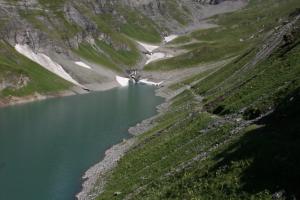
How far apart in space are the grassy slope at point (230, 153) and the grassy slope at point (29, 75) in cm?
10341

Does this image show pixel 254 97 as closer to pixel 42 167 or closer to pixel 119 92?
pixel 42 167

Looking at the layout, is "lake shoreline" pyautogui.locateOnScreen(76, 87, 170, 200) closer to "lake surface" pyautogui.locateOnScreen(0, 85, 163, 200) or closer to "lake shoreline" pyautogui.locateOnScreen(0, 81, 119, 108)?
"lake surface" pyautogui.locateOnScreen(0, 85, 163, 200)

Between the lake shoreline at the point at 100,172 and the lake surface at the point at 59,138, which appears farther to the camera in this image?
the lake surface at the point at 59,138

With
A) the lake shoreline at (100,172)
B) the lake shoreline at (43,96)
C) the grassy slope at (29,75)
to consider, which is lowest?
the lake shoreline at (100,172)

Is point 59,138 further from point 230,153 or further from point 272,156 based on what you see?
point 272,156

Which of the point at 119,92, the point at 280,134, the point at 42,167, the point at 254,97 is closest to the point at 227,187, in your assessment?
the point at 280,134

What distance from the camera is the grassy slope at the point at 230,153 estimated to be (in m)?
34.4

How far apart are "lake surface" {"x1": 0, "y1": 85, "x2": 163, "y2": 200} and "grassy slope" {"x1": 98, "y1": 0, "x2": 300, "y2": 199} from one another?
1154 cm

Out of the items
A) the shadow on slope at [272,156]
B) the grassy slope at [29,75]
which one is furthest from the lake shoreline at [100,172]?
the grassy slope at [29,75]

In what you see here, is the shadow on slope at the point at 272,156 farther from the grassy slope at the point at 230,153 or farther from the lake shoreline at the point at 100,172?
the lake shoreline at the point at 100,172

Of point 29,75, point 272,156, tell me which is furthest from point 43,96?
point 272,156

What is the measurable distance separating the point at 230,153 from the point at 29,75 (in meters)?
150

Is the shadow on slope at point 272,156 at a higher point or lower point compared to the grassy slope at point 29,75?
lower

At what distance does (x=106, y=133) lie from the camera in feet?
349
